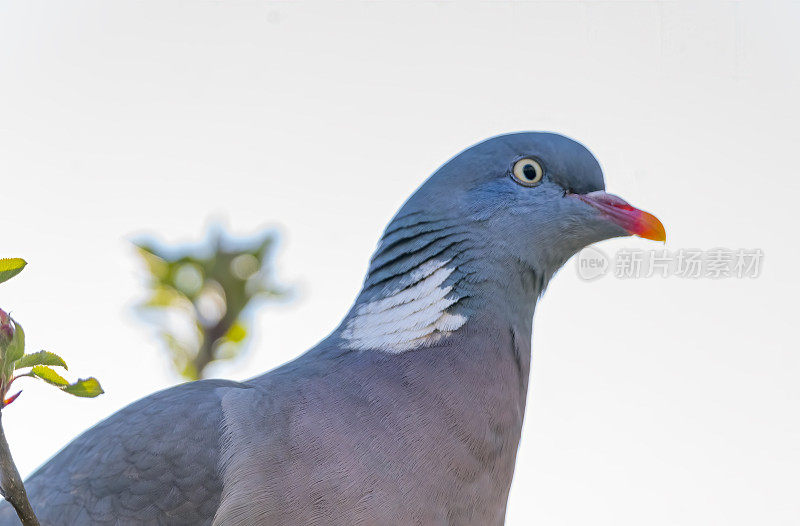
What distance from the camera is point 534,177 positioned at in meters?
4.25

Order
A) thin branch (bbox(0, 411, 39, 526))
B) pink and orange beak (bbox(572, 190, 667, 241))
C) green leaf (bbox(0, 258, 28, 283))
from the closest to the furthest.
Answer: thin branch (bbox(0, 411, 39, 526))
green leaf (bbox(0, 258, 28, 283))
pink and orange beak (bbox(572, 190, 667, 241))

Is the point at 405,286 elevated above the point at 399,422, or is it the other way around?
the point at 405,286

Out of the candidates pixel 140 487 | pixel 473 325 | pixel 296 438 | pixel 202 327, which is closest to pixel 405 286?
pixel 473 325

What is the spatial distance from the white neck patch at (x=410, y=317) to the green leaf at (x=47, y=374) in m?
1.64

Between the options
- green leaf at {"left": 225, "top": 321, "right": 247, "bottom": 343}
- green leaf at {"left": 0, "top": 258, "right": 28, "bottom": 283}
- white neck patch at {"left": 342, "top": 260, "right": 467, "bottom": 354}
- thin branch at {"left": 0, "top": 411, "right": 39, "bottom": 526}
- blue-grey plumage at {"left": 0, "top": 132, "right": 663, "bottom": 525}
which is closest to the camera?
thin branch at {"left": 0, "top": 411, "right": 39, "bottom": 526}

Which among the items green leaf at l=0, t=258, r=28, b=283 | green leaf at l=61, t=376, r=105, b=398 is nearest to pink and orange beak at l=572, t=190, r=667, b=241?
green leaf at l=61, t=376, r=105, b=398

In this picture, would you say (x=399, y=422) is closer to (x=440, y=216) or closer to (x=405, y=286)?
(x=405, y=286)

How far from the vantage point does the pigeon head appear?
3.82 m

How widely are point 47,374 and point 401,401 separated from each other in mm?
1533

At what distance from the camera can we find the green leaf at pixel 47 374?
7.20ft

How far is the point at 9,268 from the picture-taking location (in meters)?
2.13

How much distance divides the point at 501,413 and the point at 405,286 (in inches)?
26.6

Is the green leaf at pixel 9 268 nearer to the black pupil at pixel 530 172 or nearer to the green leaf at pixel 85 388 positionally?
the green leaf at pixel 85 388

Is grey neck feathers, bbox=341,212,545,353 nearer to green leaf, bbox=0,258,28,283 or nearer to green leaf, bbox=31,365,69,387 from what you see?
green leaf, bbox=31,365,69,387
